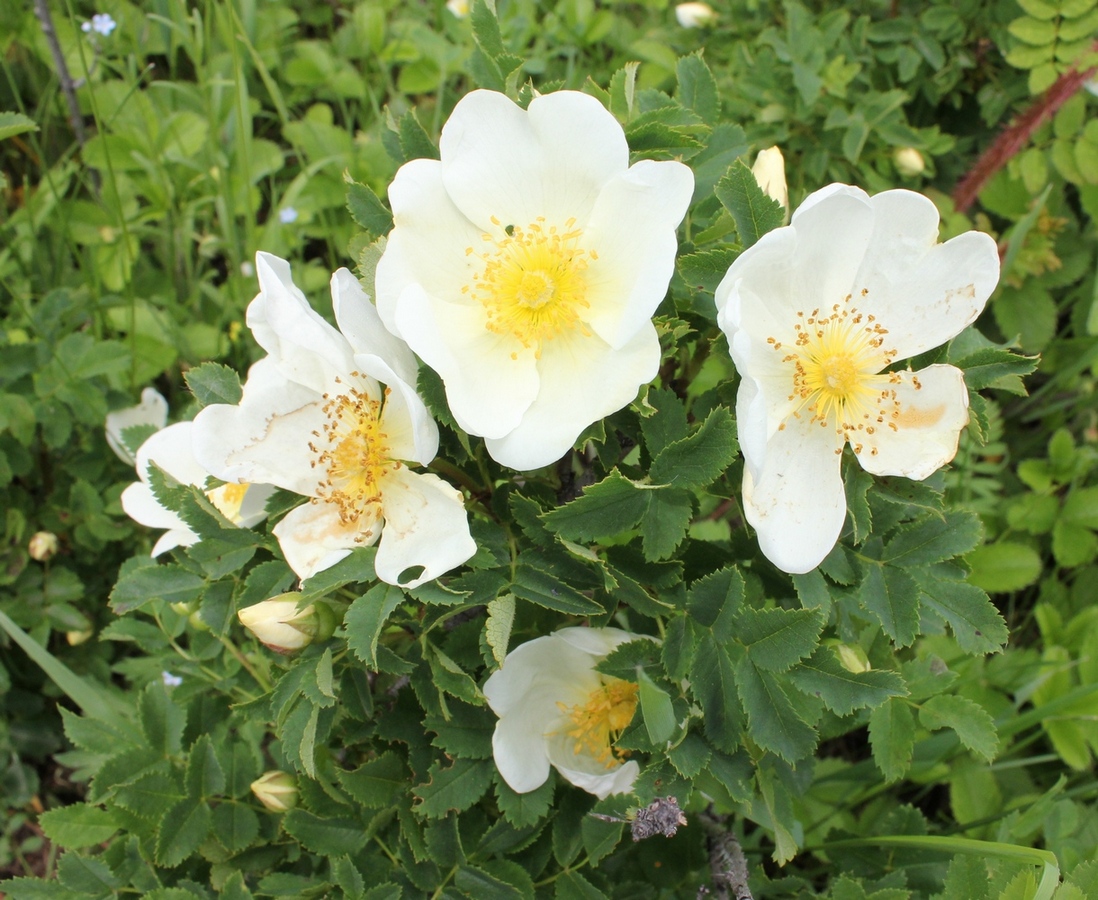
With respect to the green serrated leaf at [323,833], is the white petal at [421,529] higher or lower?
higher

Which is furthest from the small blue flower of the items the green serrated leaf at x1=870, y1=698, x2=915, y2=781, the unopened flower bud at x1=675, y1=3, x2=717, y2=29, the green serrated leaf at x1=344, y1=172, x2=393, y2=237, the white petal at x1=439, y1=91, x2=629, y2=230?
the green serrated leaf at x1=870, y1=698, x2=915, y2=781

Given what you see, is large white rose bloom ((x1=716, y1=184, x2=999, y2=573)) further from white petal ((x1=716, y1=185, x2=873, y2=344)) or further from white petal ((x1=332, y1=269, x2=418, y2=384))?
white petal ((x1=332, y1=269, x2=418, y2=384))

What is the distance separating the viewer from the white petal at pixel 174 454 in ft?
5.19

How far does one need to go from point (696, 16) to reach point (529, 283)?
1905mm

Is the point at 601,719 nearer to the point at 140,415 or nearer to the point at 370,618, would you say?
the point at 370,618

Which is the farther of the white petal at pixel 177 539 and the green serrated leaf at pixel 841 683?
the white petal at pixel 177 539

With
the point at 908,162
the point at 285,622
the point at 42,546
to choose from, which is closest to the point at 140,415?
the point at 42,546

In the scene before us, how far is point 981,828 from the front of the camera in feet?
6.81

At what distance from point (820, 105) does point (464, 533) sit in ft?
6.33

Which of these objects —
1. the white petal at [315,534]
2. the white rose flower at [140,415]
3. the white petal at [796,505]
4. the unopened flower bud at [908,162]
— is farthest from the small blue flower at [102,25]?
the white petal at [796,505]

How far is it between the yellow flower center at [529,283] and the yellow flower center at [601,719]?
21.7 inches

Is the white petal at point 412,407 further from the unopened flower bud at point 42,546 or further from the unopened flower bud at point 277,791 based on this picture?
the unopened flower bud at point 42,546

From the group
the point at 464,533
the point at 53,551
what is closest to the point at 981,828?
the point at 464,533

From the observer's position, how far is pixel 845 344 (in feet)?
4.39
